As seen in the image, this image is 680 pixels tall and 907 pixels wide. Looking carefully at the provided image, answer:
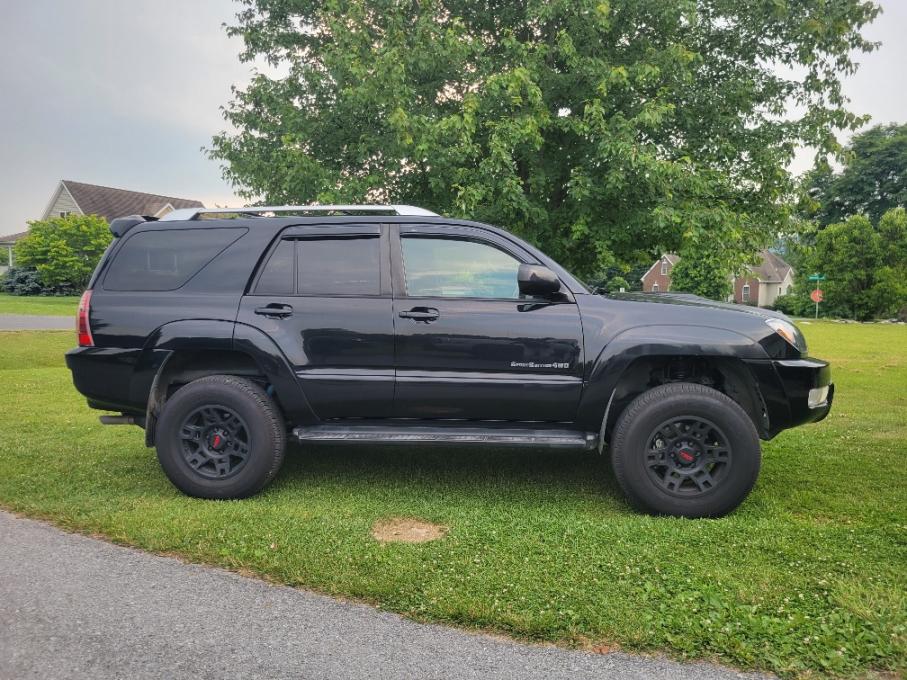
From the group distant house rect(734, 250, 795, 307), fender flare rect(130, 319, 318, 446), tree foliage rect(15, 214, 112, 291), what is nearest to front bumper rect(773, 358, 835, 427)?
fender flare rect(130, 319, 318, 446)

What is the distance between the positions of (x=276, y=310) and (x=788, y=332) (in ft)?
11.4

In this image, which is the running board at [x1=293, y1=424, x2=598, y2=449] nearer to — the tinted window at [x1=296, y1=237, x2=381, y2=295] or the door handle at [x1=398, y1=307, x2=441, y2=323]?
the door handle at [x1=398, y1=307, x2=441, y2=323]

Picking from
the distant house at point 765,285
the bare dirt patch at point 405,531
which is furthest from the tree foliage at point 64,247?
the distant house at point 765,285

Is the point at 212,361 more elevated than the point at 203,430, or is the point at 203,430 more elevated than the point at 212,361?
the point at 212,361

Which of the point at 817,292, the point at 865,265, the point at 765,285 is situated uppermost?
the point at 865,265

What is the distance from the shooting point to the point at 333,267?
452cm

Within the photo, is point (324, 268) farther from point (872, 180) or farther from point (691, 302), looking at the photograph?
point (872, 180)

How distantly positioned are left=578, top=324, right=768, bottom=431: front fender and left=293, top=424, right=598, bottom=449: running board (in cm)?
25

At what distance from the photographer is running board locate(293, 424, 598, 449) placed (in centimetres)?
418

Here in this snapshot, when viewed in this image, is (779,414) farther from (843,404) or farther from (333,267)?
(843,404)

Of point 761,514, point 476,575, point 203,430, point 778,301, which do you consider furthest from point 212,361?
point 778,301

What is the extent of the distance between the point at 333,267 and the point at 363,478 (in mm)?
1679

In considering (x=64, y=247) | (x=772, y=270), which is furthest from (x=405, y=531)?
(x=772, y=270)

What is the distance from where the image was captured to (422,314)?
14.1 ft
